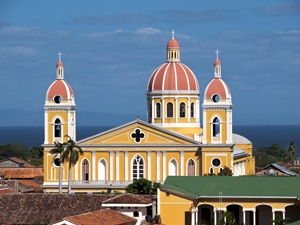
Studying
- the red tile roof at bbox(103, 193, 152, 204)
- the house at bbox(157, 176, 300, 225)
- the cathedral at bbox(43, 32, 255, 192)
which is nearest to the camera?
the house at bbox(157, 176, 300, 225)

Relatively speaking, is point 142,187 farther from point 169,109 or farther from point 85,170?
point 169,109

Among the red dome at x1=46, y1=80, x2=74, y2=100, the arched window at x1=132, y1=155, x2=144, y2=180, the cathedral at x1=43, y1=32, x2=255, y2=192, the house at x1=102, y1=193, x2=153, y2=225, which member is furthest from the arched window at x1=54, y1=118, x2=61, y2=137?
the house at x1=102, y1=193, x2=153, y2=225

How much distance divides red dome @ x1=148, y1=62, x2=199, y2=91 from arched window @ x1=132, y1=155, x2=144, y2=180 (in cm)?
739

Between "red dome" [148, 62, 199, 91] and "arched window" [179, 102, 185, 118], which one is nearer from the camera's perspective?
"arched window" [179, 102, 185, 118]

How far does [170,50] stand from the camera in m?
95.6

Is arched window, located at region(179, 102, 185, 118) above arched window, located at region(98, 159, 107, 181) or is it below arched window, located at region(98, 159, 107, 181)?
above

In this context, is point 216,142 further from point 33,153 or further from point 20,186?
point 33,153

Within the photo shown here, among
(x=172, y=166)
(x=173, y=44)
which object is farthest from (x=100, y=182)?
(x=173, y=44)

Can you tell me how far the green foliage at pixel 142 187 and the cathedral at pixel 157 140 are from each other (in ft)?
17.7

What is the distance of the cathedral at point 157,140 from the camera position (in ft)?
292

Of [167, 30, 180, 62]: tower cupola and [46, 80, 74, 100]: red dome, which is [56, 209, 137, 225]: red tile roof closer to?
[46, 80, 74, 100]: red dome

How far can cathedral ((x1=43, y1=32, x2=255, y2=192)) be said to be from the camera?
8888 centimetres

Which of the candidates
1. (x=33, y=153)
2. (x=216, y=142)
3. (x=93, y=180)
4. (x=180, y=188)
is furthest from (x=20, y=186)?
(x=33, y=153)

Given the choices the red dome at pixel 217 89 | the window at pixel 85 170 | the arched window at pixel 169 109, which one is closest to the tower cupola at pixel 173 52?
the arched window at pixel 169 109
